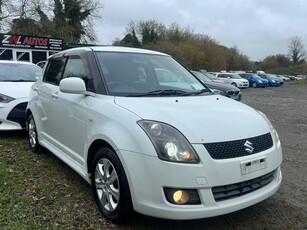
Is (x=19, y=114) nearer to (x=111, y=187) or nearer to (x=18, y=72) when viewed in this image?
(x=18, y=72)

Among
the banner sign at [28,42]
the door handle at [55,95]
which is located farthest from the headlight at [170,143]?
the banner sign at [28,42]

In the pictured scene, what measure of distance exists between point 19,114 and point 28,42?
908 inches

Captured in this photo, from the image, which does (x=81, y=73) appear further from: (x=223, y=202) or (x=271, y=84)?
(x=271, y=84)

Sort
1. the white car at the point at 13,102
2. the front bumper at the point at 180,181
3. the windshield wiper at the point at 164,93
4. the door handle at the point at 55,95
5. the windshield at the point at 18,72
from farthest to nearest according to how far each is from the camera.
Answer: the windshield at the point at 18,72 < the white car at the point at 13,102 < the door handle at the point at 55,95 < the windshield wiper at the point at 164,93 < the front bumper at the point at 180,181

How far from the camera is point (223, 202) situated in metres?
2.71

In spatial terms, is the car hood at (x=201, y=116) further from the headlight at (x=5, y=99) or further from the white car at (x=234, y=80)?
the white car at (x=234, y=80)

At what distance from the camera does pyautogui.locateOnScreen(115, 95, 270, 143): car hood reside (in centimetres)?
276

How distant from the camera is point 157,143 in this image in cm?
266

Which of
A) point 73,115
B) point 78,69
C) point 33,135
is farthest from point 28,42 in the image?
point 73,115

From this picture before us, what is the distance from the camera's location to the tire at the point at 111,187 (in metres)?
2.85

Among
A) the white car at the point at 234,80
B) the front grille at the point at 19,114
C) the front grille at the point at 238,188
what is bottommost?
the white car at the point at 234,80

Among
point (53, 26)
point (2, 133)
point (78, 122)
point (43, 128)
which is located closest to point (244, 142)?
point (78, 122)

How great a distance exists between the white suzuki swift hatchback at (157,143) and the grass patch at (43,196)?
28cm

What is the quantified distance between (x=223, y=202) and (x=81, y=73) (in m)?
2.28
